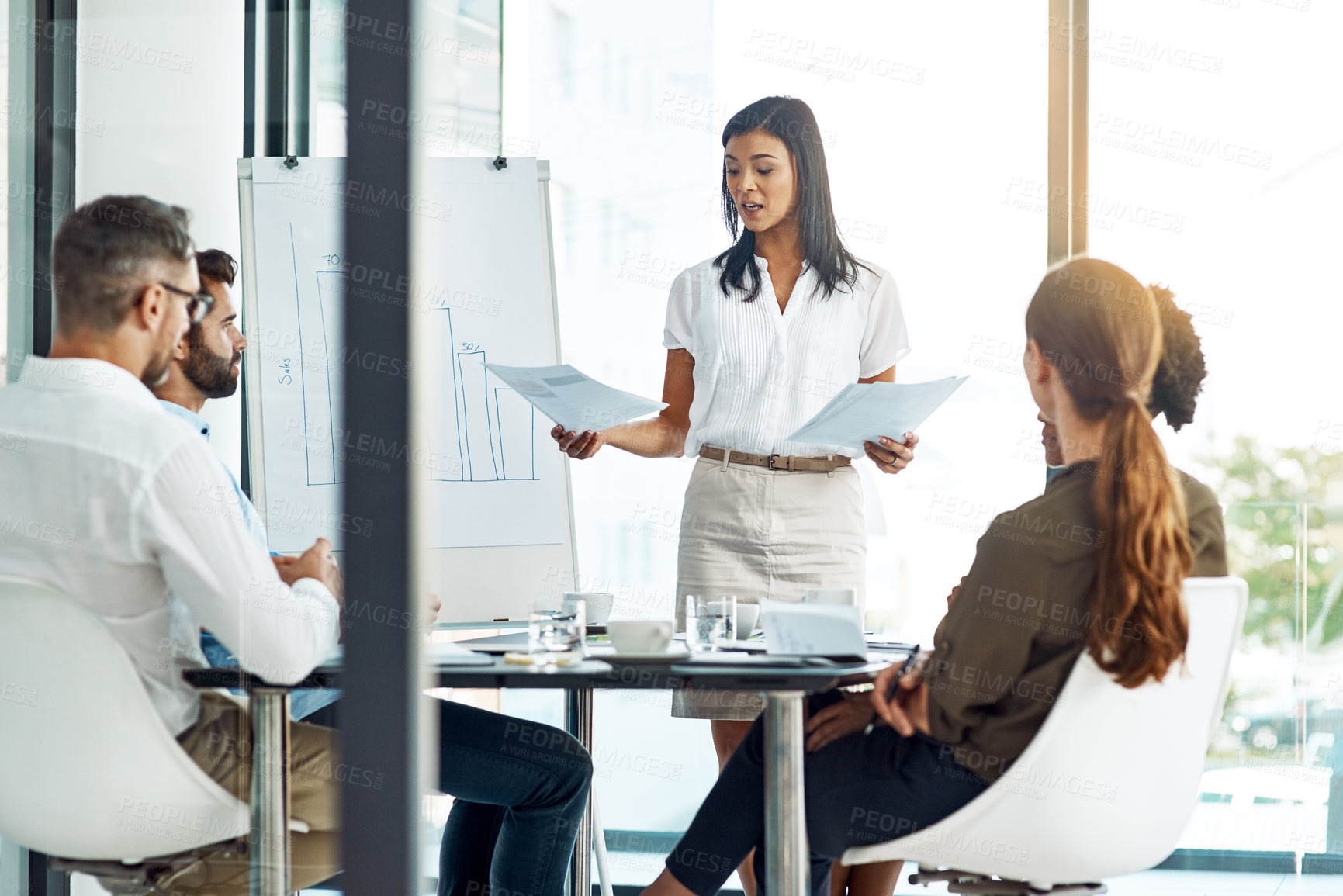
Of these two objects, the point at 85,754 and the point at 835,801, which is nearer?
the point at 85,754

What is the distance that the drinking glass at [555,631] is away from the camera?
176 cm

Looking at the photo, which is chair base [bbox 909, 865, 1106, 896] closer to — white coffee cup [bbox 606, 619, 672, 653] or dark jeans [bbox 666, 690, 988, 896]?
dark jeans [bbox 666, 690, 988, 896]

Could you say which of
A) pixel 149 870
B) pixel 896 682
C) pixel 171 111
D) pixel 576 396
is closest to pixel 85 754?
pixel 149 870

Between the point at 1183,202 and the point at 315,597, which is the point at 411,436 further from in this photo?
the point at 1183,202

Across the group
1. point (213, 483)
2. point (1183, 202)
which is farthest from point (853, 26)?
point (213, 483)

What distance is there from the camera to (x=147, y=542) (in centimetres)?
147

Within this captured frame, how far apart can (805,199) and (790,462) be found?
58 cm

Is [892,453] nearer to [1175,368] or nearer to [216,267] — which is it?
[1175,368]

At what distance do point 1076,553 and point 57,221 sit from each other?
2.34 metres

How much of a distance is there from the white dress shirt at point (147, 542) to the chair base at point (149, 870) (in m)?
0.19

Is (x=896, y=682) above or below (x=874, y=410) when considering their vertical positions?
below

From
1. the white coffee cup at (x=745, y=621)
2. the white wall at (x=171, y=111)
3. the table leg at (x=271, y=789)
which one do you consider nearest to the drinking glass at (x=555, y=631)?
the white coffee cup at (x=745, y=621)

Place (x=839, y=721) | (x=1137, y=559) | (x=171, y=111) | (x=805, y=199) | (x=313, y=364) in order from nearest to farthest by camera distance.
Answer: (x=1137, y=559)
(x=839, y=721)
(x=805, y=199)
(x=313, y=364)
(x=171, y=111)

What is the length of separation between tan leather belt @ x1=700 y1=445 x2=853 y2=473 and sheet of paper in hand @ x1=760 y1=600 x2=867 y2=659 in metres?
0.65
